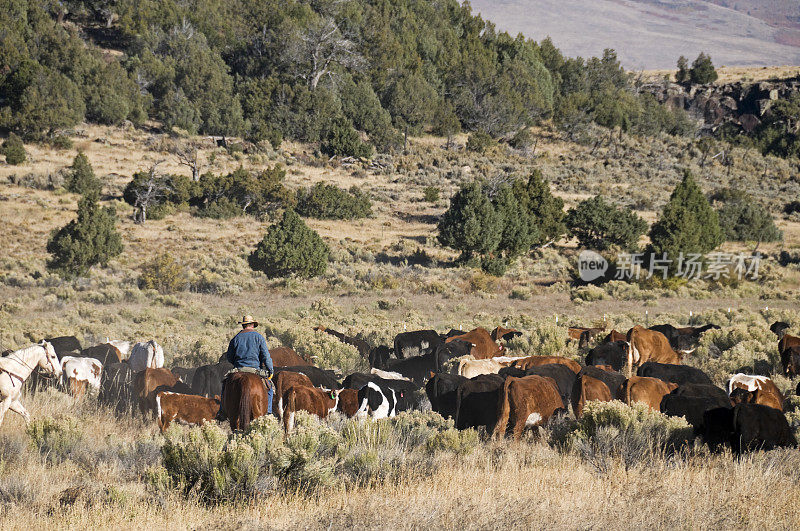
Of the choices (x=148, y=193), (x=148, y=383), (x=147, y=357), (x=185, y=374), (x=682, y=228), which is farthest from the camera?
(x=148, y=193)

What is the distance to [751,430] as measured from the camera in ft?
24.9

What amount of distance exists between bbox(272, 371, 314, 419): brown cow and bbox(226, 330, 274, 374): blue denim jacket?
66 cm

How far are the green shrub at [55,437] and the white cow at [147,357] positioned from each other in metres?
5.71

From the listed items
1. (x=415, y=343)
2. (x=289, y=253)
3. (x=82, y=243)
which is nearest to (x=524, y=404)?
(x=415, y=343)

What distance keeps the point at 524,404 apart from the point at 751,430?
2.68 meters

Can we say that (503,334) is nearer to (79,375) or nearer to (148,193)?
(79,375)

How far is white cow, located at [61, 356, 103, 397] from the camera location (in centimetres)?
1202

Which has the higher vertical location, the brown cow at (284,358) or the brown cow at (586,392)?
the brown cow at (586,392)

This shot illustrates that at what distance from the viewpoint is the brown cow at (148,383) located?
1103 cm

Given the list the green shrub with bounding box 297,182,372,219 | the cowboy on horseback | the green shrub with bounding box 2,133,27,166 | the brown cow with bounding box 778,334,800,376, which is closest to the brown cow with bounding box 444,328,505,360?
the brown cow with bounding box 778,334,800,376

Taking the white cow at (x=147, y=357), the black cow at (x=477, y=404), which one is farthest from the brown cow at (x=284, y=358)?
the black cow at (x=477, y=404)

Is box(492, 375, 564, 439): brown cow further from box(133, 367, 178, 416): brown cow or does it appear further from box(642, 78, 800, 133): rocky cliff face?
box(642, 78, 800, 133): rocky cliff face

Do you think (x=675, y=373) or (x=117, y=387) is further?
(x=117, y=387)

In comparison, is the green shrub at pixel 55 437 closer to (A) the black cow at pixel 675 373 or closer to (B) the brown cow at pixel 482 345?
(B) the brown cow at pixel 482 345
